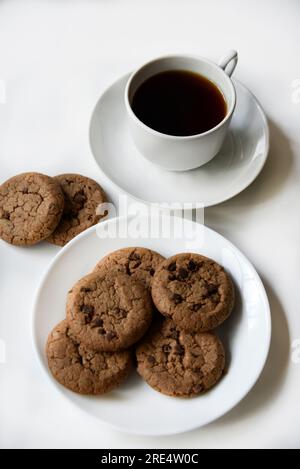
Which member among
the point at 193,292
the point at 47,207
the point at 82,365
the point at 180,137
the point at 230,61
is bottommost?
the point at 82,365

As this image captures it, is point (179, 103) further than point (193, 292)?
Yes

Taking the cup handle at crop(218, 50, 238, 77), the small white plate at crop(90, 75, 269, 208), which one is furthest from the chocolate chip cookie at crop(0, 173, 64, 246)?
the cup handle at crop(218, 50, 238, 77)

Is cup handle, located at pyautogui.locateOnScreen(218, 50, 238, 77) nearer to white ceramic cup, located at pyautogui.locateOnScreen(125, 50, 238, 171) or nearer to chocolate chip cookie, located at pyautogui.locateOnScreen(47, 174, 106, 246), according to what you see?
white ceramic cup, located at pyautogui.locateOnScreen(125, 50, 238, 171)

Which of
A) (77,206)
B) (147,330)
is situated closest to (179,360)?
(147,330)

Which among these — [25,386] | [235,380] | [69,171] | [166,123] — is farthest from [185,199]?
[25,386]

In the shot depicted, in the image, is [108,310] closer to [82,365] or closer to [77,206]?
[82,365]

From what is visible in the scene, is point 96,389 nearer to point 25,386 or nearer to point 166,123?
point 25,386

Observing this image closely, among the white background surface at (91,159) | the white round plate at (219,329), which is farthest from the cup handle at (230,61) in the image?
the white round plate at (219,329)
